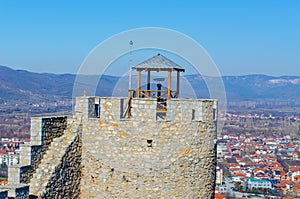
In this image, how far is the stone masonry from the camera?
10.5 meters

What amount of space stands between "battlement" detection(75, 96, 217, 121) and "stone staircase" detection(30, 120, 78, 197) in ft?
1.62

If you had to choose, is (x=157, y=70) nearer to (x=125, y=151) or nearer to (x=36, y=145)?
(x=125, y=151)

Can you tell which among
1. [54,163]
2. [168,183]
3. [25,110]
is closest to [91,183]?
[54,163]

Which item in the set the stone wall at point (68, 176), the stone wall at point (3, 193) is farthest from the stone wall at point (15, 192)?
the stone wall at point (68, 176)

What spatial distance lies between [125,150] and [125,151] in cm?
2

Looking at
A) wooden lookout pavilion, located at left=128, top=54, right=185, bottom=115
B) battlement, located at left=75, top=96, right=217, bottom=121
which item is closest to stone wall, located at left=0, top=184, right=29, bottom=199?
battlement, located at left=75, top=96, right=217, bottom=121

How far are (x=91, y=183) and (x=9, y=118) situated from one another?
149664 millimetres

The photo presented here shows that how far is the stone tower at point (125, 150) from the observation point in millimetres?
10508

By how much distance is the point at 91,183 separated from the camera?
10.9 metres

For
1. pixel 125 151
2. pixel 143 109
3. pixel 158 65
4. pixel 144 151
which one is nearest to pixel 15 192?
pixel 125 151

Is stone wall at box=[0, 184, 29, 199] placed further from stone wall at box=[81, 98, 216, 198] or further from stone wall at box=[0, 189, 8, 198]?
stone wall at box=[81, 98, 216, 198]

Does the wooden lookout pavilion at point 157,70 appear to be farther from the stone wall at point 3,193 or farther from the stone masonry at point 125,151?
the stone wall at point 3,193

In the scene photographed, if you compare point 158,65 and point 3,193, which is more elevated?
point 158,65

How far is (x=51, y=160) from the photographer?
10547 mm
